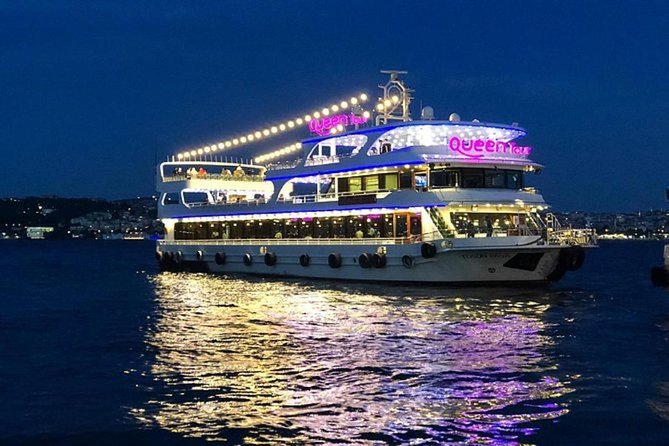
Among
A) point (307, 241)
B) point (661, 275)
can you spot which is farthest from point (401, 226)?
point (661, 275)

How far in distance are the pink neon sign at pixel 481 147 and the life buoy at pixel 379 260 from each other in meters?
5.79

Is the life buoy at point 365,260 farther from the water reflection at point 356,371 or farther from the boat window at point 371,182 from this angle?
the water reflection at point 356,371

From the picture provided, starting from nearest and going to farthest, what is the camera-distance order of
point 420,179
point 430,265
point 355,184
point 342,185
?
point 430,265 < point 420,179 < point 355,184 < point 342,185

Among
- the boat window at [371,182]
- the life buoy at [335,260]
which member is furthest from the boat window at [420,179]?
the life buoy at [335,260]

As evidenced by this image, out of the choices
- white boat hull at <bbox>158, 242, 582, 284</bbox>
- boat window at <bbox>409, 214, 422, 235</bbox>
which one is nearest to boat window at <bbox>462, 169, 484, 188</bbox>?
boat window at <bbox>409, 214, 422, 235</bbox>

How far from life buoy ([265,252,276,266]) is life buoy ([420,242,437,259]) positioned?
12.2 m

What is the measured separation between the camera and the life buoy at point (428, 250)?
34.2 metres

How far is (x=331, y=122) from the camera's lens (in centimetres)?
4438

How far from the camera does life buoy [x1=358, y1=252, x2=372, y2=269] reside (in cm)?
3728

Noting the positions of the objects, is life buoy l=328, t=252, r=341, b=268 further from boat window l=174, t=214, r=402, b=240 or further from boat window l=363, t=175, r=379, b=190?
boat window l=363, t=175, r=379, b=190

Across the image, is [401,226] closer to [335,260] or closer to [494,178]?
[335,260]

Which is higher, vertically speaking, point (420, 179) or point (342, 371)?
point (420, 179)

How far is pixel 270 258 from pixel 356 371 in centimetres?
2700

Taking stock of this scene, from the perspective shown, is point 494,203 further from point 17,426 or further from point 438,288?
point 17,426
